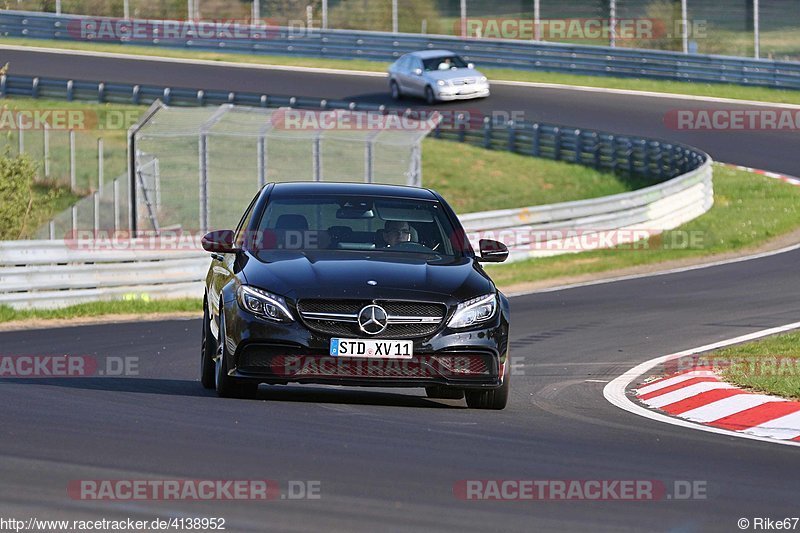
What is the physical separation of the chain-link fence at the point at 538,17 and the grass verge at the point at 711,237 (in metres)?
14.8

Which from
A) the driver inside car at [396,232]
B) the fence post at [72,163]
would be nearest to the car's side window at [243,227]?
the driver inside car at [396,232]

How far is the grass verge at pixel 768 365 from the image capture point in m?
11.4

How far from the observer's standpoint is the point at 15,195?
2617 cm

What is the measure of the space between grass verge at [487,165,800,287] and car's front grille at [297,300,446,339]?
13.1 m

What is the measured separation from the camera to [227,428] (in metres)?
8.67

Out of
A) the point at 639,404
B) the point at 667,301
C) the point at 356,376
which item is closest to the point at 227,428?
the point at 356,376

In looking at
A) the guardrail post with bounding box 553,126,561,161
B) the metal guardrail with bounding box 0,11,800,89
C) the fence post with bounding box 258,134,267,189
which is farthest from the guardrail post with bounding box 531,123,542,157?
the fence post with bounding box 258,134,267,189

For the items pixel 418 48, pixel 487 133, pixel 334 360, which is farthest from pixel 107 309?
pixel 418 48

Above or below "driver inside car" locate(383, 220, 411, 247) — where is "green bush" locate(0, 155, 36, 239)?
below

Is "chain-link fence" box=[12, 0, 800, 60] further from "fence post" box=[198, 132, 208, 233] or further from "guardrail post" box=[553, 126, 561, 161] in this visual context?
"fence post" box=[198, 132, 208, 233]

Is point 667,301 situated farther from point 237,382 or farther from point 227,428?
point 227,428

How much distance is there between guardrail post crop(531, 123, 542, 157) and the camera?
126 feet

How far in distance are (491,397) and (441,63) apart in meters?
34.9

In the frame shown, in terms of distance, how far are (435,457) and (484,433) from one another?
1.05 meters
